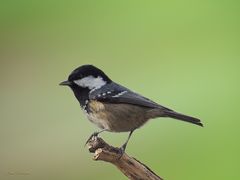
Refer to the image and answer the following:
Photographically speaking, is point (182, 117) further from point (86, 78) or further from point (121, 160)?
point (86, 78)

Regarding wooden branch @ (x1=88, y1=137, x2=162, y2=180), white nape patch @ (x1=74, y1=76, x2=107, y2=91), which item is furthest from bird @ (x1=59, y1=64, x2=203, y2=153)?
wooden branch @ (x1=88, y1=137, x2=162, y2=180)

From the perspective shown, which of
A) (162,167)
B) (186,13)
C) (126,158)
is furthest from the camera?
(186,13)

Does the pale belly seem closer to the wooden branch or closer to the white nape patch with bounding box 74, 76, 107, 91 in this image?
the white nape patch with bounding box 74, 76, 107, 91

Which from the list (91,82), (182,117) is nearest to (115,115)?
(91,82)

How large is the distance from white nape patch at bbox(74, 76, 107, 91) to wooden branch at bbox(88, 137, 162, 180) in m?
0.33

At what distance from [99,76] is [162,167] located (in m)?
1.47

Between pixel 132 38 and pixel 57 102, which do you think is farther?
pixel 132 38

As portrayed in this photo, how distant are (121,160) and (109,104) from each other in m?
0.32

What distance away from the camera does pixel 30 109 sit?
511cm

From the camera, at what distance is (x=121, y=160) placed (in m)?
2.79

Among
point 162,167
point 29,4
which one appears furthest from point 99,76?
point 29,4

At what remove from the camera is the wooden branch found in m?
2.75

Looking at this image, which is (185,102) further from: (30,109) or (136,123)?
(136,123)

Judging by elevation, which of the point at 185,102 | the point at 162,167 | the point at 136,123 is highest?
the point at 136,123
